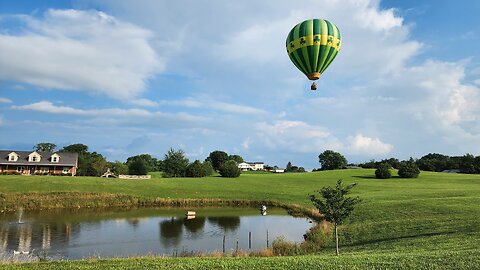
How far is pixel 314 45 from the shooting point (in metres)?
27.7

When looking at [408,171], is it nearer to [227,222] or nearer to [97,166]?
[227,222]

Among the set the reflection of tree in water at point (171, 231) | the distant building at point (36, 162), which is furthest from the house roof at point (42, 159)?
the reflection of tree in water at point (171, 231)

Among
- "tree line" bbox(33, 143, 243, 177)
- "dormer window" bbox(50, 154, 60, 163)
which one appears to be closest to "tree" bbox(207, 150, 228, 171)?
"tree line" bbox(33, 143, 243, 177)

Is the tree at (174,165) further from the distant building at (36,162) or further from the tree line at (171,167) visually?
the distant building at (36,162)

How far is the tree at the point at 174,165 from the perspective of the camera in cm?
9475

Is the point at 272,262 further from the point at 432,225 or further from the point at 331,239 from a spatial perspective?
the point at 432,225

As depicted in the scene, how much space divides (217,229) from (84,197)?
24797mm

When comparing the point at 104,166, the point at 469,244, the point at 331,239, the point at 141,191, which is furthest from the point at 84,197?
the point at 104,166

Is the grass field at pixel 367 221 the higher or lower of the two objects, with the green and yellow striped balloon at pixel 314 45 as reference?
lower

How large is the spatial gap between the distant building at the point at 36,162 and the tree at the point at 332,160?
92703mm

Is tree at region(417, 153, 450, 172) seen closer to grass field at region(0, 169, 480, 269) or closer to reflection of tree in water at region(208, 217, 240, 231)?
grass field at region(0, 169, 480, 269)

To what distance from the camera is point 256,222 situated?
144 feet

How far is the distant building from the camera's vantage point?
84062 millimetres

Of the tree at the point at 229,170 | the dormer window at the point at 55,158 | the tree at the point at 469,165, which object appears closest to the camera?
the dormer window at the point at 55,158
